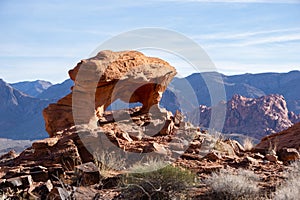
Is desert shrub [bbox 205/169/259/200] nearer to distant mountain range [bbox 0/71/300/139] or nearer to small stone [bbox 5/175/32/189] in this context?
small stone [bbox 5/175/32/189]

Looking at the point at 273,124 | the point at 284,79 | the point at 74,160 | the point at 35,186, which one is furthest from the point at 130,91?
the point at 284,79

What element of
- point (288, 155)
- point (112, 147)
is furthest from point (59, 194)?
point (288, 155)

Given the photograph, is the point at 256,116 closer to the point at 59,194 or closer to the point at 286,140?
the point at 286,140

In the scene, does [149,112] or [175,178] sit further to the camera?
[149,112]

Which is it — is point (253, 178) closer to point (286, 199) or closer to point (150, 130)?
point (286, 199)

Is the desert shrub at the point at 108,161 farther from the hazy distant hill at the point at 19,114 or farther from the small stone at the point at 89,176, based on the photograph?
the hazy distant hill at the point at 19,114

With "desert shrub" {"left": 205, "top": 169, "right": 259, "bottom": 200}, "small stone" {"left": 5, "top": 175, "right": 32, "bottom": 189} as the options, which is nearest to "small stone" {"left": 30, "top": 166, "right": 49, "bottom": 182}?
"small stone" {"left": 5, "top": 175, "right": 32, "bottom": 189}

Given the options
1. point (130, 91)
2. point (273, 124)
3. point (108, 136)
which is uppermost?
point (130, 91)
